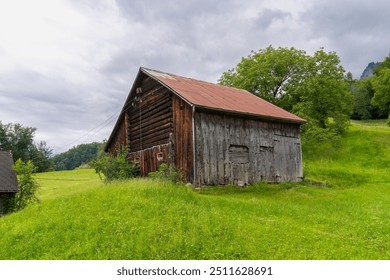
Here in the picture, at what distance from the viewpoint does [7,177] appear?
952 inches

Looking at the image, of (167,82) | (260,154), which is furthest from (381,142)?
(167,82)

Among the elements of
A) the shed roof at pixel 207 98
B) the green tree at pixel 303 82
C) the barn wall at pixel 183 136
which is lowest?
the barn wall at pixel 183 136

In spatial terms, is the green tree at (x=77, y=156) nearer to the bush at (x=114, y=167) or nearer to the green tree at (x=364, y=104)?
the green tree at (x=364, y=104)

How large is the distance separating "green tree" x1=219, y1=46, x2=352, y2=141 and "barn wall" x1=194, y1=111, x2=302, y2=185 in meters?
15.0

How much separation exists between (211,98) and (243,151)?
380 centimetres

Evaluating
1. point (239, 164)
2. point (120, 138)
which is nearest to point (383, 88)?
point (239, 164)

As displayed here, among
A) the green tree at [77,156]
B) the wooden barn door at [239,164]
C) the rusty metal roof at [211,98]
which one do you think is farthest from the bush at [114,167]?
the green tree at [77,156]

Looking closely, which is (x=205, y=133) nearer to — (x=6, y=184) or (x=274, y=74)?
(x=6, y=184)

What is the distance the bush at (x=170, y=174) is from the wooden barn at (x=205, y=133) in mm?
386

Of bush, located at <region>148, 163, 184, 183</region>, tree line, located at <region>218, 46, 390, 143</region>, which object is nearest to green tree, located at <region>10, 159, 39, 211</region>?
bush, located at <region>148, 163, 184, 183</region>

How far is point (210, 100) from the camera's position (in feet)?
64.4

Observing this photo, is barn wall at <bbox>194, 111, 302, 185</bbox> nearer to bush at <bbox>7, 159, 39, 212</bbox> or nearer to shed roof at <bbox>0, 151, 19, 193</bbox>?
bush at <bbox>7, 159, 39, 212</bbox>

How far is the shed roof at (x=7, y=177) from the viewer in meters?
22.8

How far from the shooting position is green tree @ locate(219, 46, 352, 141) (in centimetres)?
3691
